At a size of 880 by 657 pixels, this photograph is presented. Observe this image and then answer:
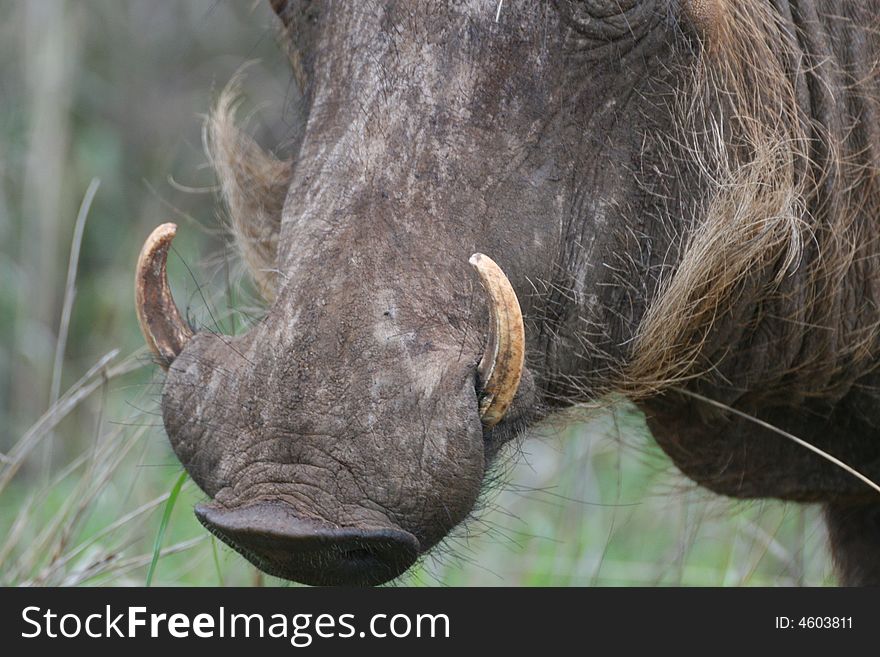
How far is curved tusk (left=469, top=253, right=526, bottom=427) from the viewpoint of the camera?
5.50 ft

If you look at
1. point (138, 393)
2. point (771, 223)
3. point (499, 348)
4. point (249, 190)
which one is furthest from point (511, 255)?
point (138, 393)

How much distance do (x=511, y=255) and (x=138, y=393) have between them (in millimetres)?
1836

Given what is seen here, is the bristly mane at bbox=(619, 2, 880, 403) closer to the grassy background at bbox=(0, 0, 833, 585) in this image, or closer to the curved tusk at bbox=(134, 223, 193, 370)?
the grassy background at bbox=(0, 0, 833, 585)

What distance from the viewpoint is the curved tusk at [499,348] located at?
168cm

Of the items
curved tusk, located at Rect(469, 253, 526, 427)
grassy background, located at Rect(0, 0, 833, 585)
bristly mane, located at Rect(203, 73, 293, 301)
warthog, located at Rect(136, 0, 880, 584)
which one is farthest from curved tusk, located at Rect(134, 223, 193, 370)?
bristly mane, located at Rect(203, 73, 293, 301)

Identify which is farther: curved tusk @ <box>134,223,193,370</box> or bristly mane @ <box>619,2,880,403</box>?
bristly mane @ <box>619,2,880,403</box>

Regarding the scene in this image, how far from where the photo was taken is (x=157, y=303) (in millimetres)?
1913

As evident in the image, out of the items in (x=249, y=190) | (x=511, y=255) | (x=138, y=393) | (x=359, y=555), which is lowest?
(x=138, y=393)

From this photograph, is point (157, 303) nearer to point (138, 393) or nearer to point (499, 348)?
point (499, 348)

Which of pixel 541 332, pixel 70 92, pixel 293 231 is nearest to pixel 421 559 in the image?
pixel 541 332

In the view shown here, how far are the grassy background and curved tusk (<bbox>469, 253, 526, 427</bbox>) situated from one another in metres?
0.22

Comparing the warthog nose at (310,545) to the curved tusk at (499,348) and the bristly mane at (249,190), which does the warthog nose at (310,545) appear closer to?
the curved tusk at (499,348)

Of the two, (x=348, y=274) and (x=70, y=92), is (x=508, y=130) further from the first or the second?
(x=70, y=92)
